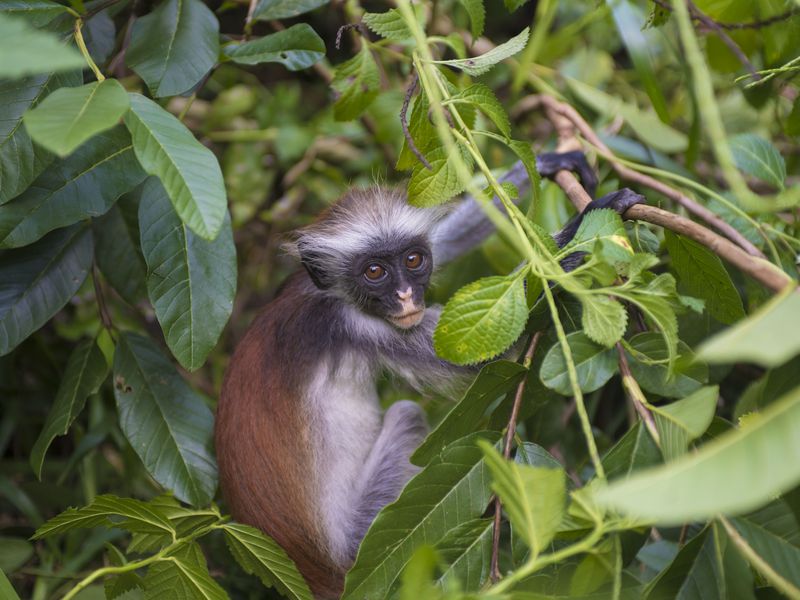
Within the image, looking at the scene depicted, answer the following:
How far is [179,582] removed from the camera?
229 cm

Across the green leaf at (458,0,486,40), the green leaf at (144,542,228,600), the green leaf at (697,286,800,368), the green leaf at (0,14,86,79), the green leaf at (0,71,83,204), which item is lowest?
the green leaf at (144,542,228,600)

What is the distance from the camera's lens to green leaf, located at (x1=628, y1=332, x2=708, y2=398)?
84.8 inches

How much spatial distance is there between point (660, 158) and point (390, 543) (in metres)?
3.08

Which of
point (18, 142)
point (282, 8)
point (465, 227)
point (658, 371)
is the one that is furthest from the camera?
point (465, 227)

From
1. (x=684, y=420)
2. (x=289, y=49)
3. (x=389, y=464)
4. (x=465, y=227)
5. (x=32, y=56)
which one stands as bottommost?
(x=389, y=464)

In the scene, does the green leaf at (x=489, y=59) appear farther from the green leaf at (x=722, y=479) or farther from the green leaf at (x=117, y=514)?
the green leaf at (x=117, y=514)

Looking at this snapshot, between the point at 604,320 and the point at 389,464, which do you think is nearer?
the point at 604,320

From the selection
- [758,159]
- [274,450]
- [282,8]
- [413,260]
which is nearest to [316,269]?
[413,260]

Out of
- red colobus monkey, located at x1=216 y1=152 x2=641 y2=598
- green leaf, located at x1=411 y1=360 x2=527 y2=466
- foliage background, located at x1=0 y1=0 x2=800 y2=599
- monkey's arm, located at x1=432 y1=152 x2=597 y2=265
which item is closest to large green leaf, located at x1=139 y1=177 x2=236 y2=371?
foliage background, located at x1=0 y1=0 x2=800 y2=599

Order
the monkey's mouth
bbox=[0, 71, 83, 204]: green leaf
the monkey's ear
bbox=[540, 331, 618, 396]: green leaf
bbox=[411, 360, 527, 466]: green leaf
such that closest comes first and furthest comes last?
bbox=[540, 331, 618, 396]: green leaf, bbox=[411, 360, 527, 466]: green leaf, bbox=[0, 71, 83, 204]: green leaf, the monkey's mouth, the monkey's ear

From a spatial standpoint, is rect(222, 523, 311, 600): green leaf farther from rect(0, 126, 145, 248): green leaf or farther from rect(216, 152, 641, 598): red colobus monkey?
rect(0, 126, 145, 248): green leaf

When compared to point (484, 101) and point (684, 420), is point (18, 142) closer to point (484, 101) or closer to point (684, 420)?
point (484, 101)

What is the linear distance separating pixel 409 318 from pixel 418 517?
1.33 metres

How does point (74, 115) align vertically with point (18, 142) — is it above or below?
above
